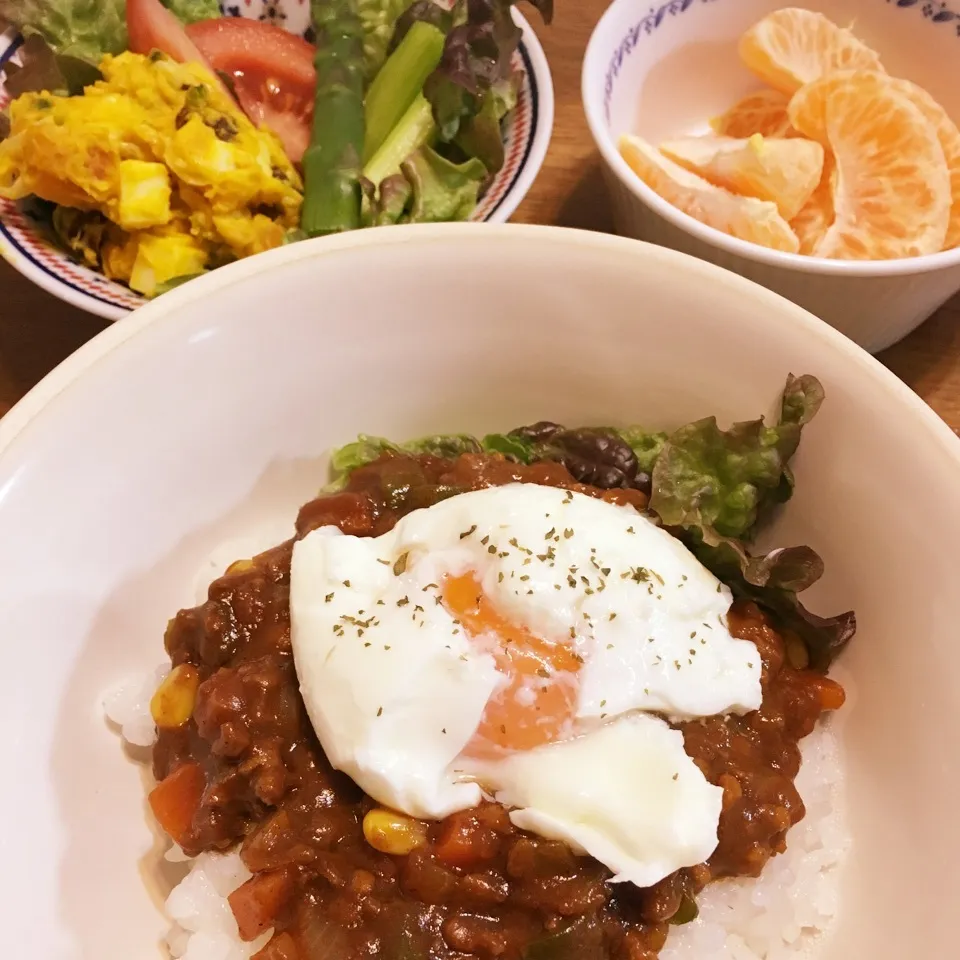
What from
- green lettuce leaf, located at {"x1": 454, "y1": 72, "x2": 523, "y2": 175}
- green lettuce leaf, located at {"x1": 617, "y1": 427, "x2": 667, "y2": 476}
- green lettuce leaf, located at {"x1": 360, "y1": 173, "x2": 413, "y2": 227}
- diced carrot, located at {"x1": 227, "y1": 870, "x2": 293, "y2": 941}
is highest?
green lettuce leaf, located at {"x1": 617, "y1": 427, "x2": 667, "y2": 476}

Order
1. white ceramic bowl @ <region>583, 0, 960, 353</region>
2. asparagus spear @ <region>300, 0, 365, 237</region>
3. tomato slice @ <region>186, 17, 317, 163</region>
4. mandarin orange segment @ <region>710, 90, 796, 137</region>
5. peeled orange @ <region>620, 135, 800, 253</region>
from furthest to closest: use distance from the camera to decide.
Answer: tomato slice @ <region>186, 17, 317, 163</region> → mandarin orange segment @ <region>710, 90, 796, 137</region> → asparagus spear @ <region>300, 0, 365, 237</region> → peeled orange @ <region>620, 135, 800, 253</region> → white ceramic bowl @ <region>583, 0, 960, 353</region>

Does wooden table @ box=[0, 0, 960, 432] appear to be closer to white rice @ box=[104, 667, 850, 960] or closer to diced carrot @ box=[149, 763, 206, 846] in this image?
white rice @ box=[104, 667, 850, 960]

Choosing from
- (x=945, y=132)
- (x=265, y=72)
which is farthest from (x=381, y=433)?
(x=945, y=132)

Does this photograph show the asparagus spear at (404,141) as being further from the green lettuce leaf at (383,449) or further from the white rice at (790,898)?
the white rice at (790,898)

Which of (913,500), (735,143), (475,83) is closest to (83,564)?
(913,500)

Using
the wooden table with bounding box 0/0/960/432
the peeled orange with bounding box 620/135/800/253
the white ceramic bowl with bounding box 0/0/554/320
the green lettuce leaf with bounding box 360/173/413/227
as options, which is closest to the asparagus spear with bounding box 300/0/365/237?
the green lettuce leaf with bounding box 360/173/413/227

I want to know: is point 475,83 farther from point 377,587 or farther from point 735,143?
point 377,587
